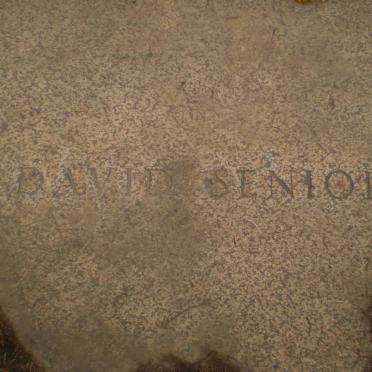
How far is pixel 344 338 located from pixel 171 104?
51.5 inches

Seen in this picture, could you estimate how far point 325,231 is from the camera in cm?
167

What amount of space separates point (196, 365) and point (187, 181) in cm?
79

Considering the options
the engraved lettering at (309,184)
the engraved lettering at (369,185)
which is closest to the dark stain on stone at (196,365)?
the engraved lettering at (309,184)

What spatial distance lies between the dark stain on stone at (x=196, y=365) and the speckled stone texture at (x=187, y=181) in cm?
3

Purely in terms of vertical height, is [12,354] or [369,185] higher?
[369,185]

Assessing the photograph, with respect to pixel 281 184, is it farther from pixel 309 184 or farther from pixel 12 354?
pixel 12 354

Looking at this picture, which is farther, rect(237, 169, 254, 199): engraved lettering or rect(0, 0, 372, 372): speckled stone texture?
rect(237, 169, 254, 199): engraved lettering

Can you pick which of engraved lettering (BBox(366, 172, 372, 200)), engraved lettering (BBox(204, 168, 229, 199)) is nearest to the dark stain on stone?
engraved lettering (BBox(204, 168, 229, 199))

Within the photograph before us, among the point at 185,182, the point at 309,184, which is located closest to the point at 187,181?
the point at 185,182

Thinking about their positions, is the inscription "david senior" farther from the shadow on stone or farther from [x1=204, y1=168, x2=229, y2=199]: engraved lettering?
the shadow on stone

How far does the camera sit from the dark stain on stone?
1496mm

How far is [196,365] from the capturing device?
1505mm

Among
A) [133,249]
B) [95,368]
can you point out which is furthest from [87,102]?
[95,368]

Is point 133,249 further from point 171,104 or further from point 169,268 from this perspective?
point 171,104
